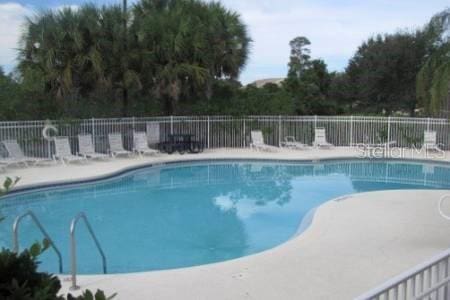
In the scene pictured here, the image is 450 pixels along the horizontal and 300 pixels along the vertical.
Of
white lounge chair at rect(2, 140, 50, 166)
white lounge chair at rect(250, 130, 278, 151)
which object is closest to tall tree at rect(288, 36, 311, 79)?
white lounge chair at rect(250, 130, 278, 151)

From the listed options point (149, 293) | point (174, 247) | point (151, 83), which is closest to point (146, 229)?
point (174, 247)

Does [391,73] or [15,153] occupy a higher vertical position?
[391,73]

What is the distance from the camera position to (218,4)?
18.8m

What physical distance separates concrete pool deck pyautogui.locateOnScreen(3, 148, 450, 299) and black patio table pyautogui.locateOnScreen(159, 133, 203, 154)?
879 centimetres

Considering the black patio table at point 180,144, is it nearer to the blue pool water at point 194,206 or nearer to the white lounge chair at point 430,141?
the blue pool water at point 194,206

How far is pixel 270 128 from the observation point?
19.1 meters

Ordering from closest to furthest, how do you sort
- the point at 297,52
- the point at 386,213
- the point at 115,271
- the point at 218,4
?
the point at 115,271, the point at 386,213, the point at 218,4, the point at 297,52

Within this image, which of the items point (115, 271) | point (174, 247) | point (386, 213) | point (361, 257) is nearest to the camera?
point (361, 257)

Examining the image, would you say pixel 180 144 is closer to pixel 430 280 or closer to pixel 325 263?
pixel 325 263

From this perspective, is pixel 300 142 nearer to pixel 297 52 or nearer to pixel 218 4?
pixel 218 4

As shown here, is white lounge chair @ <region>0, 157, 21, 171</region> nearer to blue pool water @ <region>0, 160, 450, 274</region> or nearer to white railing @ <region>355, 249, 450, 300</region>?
blue pool water @ <region>0, 160, 450, 274</region>

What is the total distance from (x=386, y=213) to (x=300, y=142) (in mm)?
10848

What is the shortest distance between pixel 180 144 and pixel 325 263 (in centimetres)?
1203

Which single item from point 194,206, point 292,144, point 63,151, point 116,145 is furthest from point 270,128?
point 194,206
